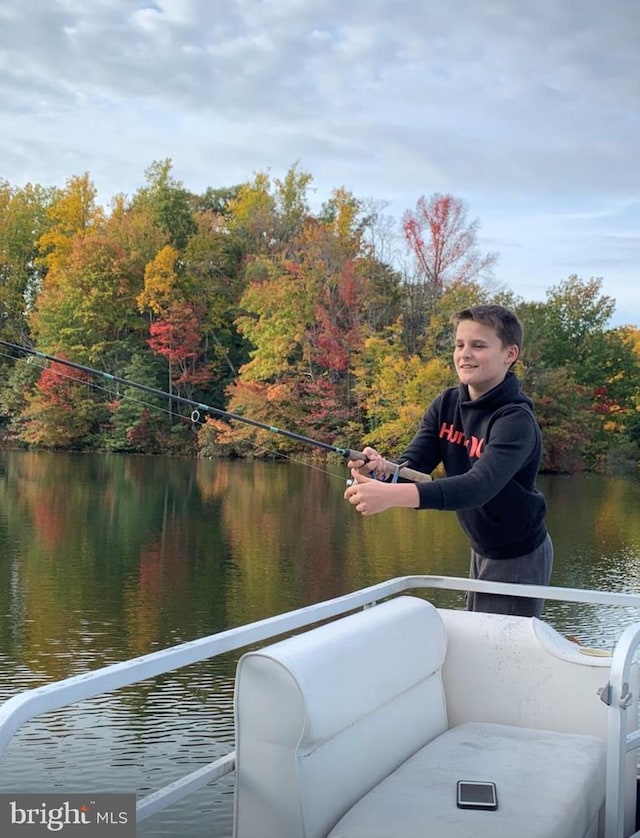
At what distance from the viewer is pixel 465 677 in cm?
264

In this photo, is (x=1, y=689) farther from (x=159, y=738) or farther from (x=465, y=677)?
(x=465, y=677)

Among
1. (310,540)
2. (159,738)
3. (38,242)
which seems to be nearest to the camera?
(159,738)

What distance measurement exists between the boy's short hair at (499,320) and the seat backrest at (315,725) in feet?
2.72

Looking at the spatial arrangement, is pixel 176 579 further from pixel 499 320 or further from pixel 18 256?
pixel 18 256

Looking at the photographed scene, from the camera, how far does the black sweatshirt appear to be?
93.4 inches

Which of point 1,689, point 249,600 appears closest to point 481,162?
point 249,600

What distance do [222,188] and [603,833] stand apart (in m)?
34.6

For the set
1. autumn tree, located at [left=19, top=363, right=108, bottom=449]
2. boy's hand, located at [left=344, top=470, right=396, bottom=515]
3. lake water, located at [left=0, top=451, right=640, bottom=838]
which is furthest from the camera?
autumn tree, located at [left=19, top=363, right=108, bottom=449]

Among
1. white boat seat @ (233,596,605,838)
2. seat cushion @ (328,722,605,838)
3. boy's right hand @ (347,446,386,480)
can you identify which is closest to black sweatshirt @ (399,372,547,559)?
boy's right hand @ (347,446,386,480)

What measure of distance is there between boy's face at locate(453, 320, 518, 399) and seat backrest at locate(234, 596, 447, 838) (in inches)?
27.7

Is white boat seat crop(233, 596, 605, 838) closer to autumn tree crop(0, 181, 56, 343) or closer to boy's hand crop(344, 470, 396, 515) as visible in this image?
boy's hand crop(344, 470, 396, 515)

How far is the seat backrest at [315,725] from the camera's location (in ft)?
6.07
